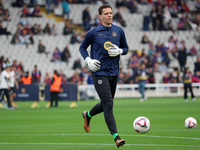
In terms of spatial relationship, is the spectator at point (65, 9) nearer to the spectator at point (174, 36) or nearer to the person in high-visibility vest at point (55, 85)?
the spectator at point (174, 36)

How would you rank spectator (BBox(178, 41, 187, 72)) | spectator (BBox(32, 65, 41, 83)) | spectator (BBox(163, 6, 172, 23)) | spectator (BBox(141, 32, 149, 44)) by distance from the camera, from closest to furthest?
1. spectator (BBox(32, 65, 41, 83))
2. spectator (BBox(178, 41, 187, 72))
3. spectator (BBox(141, 32, 149, 44))
4. spectator (BBox(163, 6, 172, 23))

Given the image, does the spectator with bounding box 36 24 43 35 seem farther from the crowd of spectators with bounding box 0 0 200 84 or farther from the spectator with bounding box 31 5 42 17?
the spectator with bounding box 31 5 42 17

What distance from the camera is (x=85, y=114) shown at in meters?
10.4

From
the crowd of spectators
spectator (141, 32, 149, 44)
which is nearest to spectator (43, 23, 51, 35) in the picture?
the crowd of spectators

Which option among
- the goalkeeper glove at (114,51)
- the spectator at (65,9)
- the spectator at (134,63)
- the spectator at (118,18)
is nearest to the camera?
the goalkeeper glove at (114,51)

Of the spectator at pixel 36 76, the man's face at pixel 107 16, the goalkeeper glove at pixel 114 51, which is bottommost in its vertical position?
the spectator at pixel 36 76

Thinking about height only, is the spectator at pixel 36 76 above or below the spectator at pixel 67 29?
below

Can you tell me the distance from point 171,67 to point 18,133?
2848 cm

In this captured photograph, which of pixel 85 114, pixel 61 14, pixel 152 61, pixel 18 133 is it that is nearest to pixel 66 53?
pixel 61 14

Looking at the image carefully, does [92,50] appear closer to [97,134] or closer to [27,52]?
[97,134]

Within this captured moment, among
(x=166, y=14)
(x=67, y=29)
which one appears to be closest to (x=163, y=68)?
(x=166, y=14)

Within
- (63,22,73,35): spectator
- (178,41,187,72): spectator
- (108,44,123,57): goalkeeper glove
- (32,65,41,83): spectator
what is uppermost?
(108,44,123,57): goalkeeper glove

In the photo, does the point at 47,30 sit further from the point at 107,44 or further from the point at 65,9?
the point at 107,44

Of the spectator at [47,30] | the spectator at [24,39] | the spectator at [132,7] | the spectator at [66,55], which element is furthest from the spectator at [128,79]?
the spectator at [24,39]
